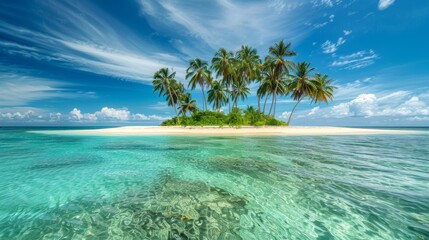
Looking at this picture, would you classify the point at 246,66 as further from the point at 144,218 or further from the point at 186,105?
the point at 144,218

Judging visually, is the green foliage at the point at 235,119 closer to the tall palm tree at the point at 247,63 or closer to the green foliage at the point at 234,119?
the green foliage at the point at 234,119

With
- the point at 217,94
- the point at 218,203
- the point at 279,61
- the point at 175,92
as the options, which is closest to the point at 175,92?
the point at 175,92

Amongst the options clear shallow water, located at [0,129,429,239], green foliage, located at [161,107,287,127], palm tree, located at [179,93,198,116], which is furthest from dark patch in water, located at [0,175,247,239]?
palm tree, located at [179,93,198,116]

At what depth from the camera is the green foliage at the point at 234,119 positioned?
3256 cm

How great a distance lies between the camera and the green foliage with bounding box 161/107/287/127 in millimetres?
32562

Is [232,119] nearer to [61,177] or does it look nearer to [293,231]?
[61,177]

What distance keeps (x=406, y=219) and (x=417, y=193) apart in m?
1.64

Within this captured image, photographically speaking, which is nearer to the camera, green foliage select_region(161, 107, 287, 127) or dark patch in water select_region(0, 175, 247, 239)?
dark patch in water select_region(0, 175, 247, 239)

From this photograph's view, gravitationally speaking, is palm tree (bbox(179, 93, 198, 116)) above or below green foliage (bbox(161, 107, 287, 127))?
above

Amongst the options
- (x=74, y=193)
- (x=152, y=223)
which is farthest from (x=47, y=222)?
(x=152, y=223)

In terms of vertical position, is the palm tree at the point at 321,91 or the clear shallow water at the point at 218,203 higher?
the palm tree at the point at 321,91

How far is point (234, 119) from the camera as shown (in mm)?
32656

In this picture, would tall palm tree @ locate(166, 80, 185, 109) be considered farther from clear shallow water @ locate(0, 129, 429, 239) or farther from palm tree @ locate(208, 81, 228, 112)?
clear shallow water @ locate(0, 129, 429, 239)

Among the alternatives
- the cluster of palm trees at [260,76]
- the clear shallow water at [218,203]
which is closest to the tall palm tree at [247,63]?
the cluster of palm trees at [260,76]
